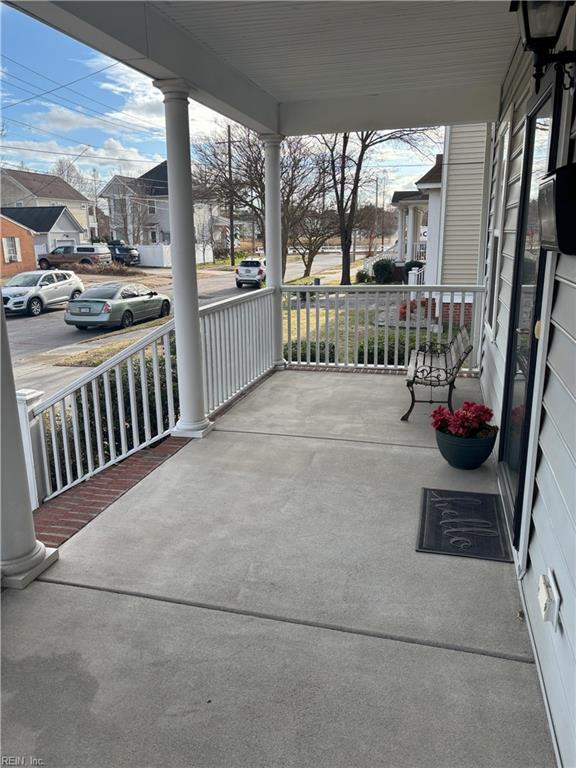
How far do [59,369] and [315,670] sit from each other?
8782 mm

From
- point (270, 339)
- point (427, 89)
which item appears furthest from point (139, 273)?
point (427, 89)

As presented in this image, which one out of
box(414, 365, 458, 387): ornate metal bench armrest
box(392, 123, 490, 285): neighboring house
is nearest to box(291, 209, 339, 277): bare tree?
box(392, 123, 490, 285): neighboring house

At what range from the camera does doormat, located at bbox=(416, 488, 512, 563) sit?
2.78m

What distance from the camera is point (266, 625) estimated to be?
2250mm

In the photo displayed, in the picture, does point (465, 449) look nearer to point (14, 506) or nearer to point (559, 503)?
point (559, 503)

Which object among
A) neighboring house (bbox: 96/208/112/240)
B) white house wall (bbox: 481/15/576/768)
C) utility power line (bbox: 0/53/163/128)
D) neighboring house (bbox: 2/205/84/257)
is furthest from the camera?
neighboring house (bbox: 96/208/112/240)

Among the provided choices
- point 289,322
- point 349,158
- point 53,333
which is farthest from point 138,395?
point 349,158

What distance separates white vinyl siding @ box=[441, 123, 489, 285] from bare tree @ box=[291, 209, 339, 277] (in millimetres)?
8346

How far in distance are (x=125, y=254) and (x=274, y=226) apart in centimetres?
1515

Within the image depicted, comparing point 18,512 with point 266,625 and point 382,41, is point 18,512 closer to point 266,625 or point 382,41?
point 266,625

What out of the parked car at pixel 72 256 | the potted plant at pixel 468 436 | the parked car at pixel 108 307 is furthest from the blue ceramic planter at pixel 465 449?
the parked car at pixel 72 256

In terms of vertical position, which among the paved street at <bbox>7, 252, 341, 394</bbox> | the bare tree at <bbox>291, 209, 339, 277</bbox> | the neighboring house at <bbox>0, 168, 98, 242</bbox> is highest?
the neighboring house at <bbox>0, 168, 98, 242</bbox>

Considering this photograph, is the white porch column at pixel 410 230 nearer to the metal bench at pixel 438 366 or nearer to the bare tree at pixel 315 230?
the bare tree at pixel 315 230

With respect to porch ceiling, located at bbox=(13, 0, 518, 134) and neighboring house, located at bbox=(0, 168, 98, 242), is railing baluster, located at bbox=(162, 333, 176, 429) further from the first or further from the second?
neighboring house, located at bbox=(0, 168, 98, 242)
